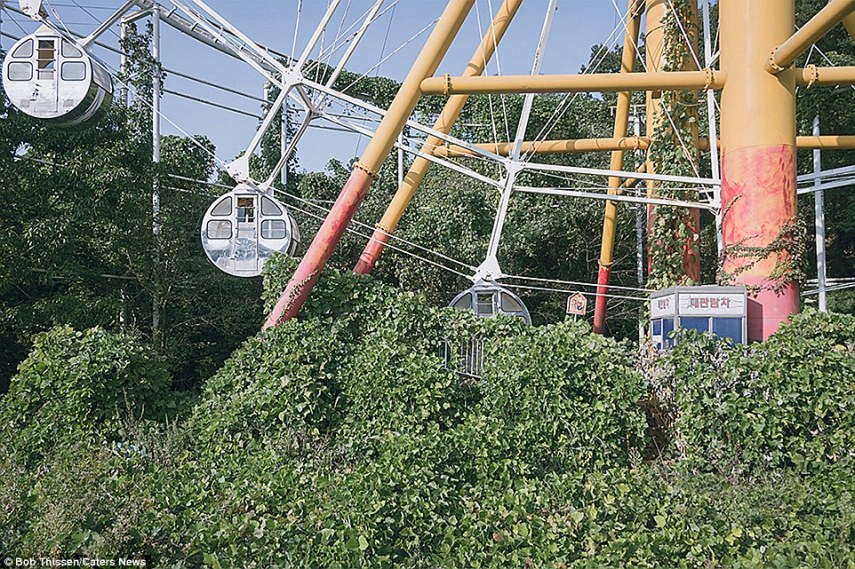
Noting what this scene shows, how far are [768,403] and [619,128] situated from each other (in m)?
→ 10.7

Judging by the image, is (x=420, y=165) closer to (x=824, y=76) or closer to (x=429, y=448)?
(x=824, y=76)

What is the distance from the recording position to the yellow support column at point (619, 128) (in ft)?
57.7

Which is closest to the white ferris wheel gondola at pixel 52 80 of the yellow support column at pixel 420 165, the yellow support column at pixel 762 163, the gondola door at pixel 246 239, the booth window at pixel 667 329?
the gondola door at pixel 246 239

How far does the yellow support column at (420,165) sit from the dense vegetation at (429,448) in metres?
2.40

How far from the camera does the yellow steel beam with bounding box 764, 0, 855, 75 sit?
9742mm

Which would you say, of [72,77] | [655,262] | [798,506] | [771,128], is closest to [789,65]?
[771,128]

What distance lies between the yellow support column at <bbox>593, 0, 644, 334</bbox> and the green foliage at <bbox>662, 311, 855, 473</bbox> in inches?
291

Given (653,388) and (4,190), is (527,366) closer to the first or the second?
(653,388)

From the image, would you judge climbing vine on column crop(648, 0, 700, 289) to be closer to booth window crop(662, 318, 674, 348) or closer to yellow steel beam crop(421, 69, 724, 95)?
yellow steel beam crop(421, 69, 724, 95)

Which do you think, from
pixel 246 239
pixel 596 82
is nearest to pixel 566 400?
pixel 596 82

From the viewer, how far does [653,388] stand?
10055 mm

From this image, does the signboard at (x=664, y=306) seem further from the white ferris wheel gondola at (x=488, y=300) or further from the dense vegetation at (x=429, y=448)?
the white ferris wheel gondola at (x=488, y=300)

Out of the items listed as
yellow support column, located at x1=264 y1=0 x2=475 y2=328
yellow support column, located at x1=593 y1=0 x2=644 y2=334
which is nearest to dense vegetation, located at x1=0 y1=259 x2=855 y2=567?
yellow support column, located at x1=264 y1=0 x2=475 y2=328

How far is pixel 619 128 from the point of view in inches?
734
